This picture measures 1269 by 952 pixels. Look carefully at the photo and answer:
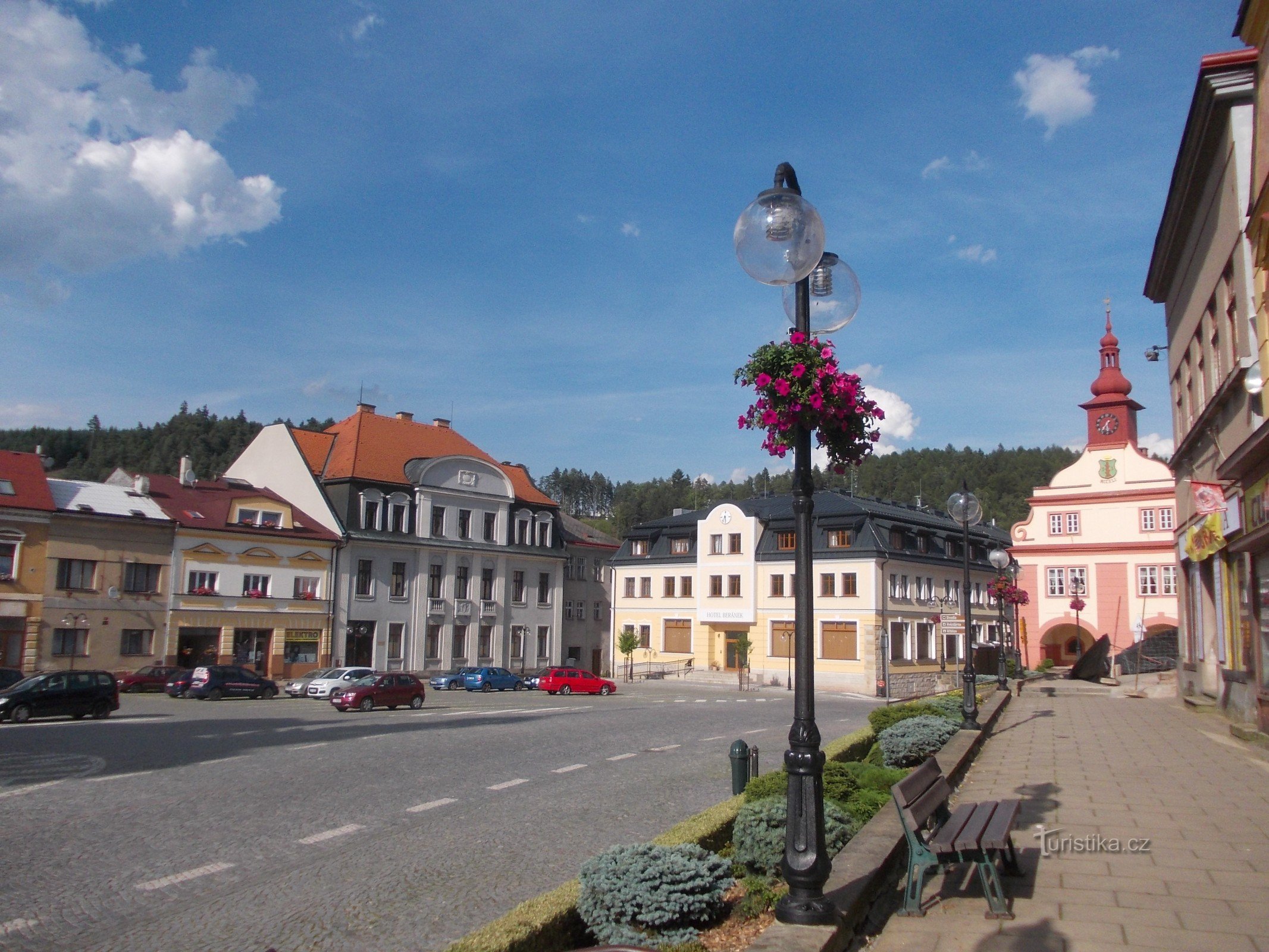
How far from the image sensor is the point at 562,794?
13859mm

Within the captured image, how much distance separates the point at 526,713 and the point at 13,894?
2118 centimetres

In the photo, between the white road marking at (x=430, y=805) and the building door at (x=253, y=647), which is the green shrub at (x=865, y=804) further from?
the building door at (x=253, y=647)

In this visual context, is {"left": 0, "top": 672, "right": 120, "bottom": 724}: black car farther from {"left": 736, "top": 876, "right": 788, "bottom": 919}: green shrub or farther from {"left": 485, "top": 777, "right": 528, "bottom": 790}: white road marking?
{"left": 736, "top": 876, "right": 788, "bottom": 919}: green shrub

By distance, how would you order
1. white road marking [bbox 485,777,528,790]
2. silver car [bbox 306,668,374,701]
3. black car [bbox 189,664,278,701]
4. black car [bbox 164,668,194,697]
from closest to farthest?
1. white road marking [bbox 485,777,528,790]
2. black car [bbox 189,664,278,701]
3. black car [bbox 164,668,194,697]
4. silver car [bbox 306,668,374,701]

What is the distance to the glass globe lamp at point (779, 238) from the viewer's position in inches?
262

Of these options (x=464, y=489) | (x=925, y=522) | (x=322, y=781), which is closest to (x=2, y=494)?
(x=464, y=489)

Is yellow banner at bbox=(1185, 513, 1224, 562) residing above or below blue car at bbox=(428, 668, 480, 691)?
above

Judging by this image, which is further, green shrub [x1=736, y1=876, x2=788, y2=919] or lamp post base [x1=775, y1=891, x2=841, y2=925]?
green shrub [x1=736, y1=876, x2=788, y2=919]

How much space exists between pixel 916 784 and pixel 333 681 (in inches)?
1289

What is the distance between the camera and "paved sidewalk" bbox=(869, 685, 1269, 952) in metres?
6.50

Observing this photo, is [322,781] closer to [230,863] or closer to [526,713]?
[230,863]

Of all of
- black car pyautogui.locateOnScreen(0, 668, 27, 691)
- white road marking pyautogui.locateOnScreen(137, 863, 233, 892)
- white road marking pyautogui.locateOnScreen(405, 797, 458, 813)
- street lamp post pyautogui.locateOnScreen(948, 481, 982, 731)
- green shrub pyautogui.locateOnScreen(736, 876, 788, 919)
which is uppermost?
street lamp post pyautogui.locateOnScreen(948, 481, 982, 731)

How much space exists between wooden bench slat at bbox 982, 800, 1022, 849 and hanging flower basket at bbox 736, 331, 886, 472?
2856 mm

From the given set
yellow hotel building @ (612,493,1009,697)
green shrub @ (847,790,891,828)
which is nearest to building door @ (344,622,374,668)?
yellow hotel building @ (612,493,1009,697)
